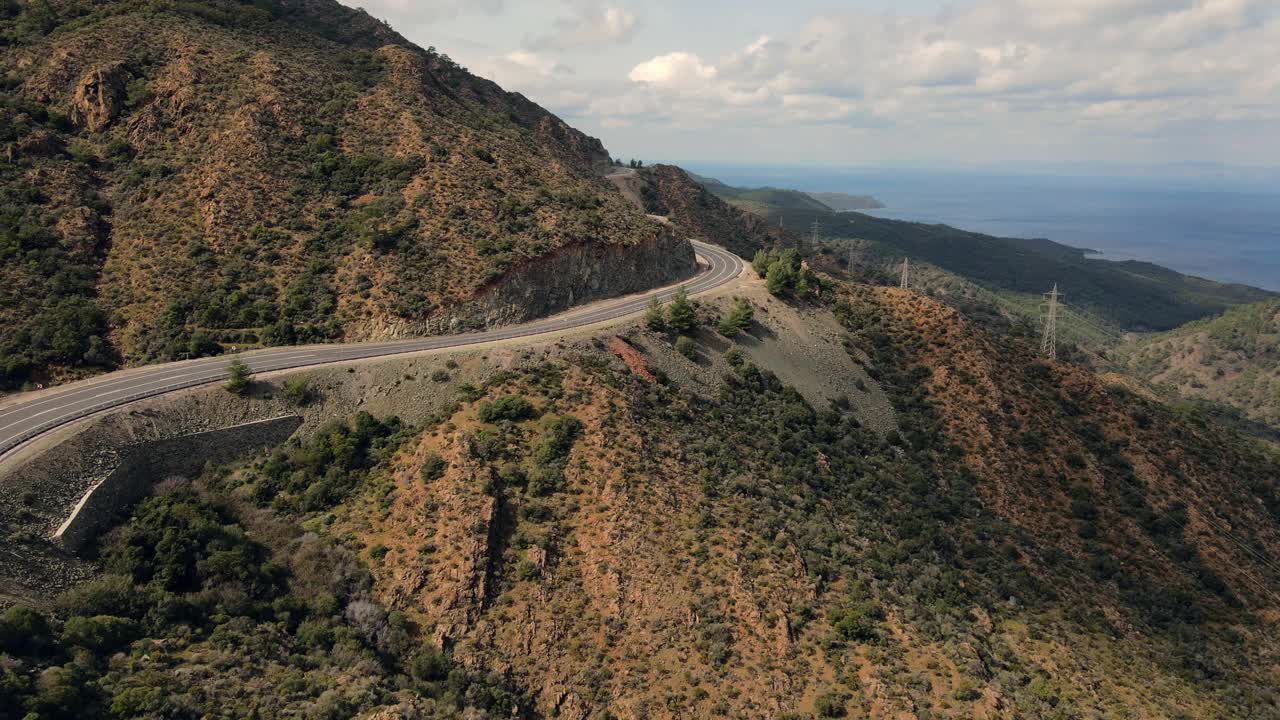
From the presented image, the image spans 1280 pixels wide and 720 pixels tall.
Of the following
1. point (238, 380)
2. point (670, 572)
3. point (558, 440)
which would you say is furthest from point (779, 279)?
point (238, 380)

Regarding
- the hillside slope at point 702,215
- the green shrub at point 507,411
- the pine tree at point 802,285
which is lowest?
the green shrub at point 507,411

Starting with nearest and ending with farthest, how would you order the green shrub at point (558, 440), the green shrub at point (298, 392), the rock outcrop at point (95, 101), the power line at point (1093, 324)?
the green shrub at point (558, 440) < the green shrub at point (298, 392) < the rock outcrop at point (95, 101) < the power line at point (1093, 324)

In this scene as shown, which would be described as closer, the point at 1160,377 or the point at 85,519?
the point at 85,519

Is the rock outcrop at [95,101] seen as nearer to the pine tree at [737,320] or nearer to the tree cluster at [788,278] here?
the pine tree at [737,320]

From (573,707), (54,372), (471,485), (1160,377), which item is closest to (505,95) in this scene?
(54,372)

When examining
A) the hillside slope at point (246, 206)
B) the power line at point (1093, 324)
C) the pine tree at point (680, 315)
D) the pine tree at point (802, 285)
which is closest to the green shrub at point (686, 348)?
the pine tree at point (680, 315)

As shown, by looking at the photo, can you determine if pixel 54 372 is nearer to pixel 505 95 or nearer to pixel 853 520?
pixel 853 520

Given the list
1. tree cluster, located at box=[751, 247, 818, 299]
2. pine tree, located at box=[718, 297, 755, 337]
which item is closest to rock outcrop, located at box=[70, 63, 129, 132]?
pine tree, located at box=[718, 297, 755, 337]
